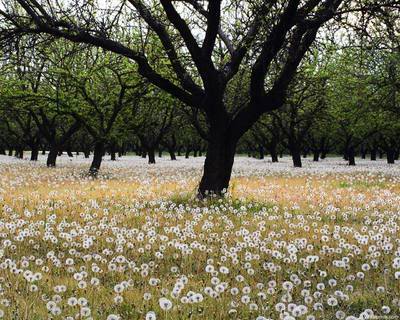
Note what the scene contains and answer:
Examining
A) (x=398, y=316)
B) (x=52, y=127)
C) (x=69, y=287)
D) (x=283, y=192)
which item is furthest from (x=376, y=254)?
(x=52, y=127)

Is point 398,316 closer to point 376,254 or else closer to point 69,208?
point 376,254

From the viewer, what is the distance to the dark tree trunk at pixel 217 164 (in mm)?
14328

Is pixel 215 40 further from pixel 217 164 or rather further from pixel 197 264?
pixel 197 264

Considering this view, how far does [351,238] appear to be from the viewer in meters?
8.54

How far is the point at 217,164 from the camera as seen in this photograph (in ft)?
47.2

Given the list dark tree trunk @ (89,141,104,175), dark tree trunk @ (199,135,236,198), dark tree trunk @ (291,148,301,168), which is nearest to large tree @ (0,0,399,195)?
dark tree trunk @ (199,135,236,198)

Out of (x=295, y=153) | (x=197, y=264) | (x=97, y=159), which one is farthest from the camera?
(x=295, y=153)

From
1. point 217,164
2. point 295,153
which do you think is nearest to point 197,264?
point 217,164

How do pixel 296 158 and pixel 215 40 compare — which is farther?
pixel 296 158

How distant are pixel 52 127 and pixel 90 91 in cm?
1102

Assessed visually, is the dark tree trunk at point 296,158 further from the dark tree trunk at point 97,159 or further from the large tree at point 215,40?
the large tree at point 215,40

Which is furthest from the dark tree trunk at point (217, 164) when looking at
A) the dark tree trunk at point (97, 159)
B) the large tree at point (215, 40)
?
the dark tree trunk at point (97, 159)

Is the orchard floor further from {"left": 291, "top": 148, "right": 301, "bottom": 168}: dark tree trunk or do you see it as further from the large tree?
{"left": 291, "top": 148, "right": 301, "bottom": 168}: dark tree trunk

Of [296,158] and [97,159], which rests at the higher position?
[296,158]
